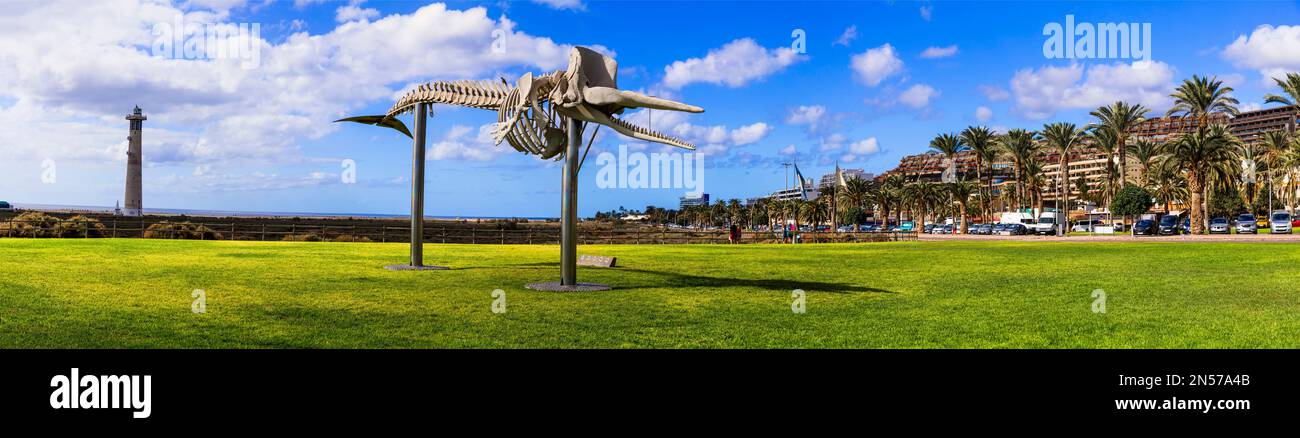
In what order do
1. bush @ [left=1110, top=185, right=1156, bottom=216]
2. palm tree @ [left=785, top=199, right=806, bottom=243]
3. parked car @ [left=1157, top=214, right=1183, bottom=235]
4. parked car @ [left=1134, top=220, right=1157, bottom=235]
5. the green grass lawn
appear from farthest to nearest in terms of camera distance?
palm tree @ [left=785, top=199, right=806, bottom=243]
bush @ [left=1110, top=185, right=1156, bottom=216]
parked car @ [left=1157, top=214, right=1183, bottom=235]
parked car @ [left=1134, top=220, right=1157, bottom=235]
the green grass lawn

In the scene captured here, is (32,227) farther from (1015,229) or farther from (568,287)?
(1015,229)

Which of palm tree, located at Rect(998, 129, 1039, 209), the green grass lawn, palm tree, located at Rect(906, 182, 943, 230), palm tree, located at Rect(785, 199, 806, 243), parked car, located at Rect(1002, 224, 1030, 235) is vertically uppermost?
palm tree, located at Rect(998, 129, 1039, 209)

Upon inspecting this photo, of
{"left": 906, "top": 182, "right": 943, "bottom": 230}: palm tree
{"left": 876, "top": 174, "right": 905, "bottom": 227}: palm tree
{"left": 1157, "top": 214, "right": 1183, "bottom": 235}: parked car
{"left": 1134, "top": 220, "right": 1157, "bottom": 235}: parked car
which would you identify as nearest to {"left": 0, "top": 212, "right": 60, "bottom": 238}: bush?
{"left": 1134, "top": 220, "right": 1157, "bottom": 235}: parked car

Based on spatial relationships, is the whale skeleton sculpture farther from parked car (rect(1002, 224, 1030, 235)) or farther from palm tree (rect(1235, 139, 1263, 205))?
palm tree (rect(1235, 139, 1263, 205))

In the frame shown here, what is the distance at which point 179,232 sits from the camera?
1654 inches

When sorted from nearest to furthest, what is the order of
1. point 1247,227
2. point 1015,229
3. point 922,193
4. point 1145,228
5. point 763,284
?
point 763,284 < point 1145,228 < point 1247,227 < point 1015,229 < point 922,193

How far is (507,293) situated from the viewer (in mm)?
14797

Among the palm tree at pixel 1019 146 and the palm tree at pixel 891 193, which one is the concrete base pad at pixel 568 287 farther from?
the palm tree at pixel 891 193

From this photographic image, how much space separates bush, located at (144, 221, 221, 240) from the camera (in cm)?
4076

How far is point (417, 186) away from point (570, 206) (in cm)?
691

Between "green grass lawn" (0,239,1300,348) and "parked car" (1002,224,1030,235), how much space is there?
53.1 metres

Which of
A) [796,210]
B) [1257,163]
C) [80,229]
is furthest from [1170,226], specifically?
[80,229]

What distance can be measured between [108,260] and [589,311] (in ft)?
51.6

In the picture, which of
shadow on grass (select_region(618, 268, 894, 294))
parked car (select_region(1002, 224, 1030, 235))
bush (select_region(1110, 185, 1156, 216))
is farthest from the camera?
bush (select_region(1110, 185, 1156, 216))
